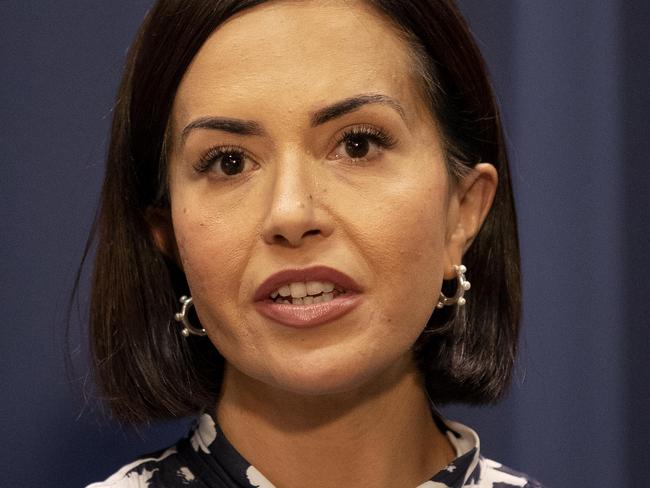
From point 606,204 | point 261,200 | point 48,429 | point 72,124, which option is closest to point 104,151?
point 72,124

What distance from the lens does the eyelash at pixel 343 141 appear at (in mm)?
1318

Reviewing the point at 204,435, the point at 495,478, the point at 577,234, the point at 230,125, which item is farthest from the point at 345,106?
the point at 577,234

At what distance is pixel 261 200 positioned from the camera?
1292 mm

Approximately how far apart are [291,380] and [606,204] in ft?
2.90

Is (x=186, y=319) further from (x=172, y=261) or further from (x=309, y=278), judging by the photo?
(x=309, y=278)

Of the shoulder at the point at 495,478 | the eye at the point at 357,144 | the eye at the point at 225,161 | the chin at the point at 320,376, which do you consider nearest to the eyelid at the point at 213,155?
the eye at the point at 225,161

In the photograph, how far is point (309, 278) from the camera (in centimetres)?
126

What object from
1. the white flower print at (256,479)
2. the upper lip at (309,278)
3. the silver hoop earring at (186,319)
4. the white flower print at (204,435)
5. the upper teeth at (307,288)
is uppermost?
the upper lip at (309,278)

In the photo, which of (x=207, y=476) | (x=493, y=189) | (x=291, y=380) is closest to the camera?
(x=291, y=380)

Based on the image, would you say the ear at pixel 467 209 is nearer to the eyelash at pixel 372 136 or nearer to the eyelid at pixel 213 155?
the eyelash at pixel 372 136

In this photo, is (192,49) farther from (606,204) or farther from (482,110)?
(606,204)

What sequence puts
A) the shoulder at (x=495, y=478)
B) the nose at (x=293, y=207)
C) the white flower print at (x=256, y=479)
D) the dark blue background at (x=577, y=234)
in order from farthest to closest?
the dark blue background at (x=577, y=234), the shoulder at (x=495, y=478), the white flower print at (x=256, y=479), the nose at (x=293, y=207)

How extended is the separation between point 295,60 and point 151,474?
55 cm

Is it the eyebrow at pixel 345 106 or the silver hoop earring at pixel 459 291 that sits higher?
the eyebrow at pixel 345 106
